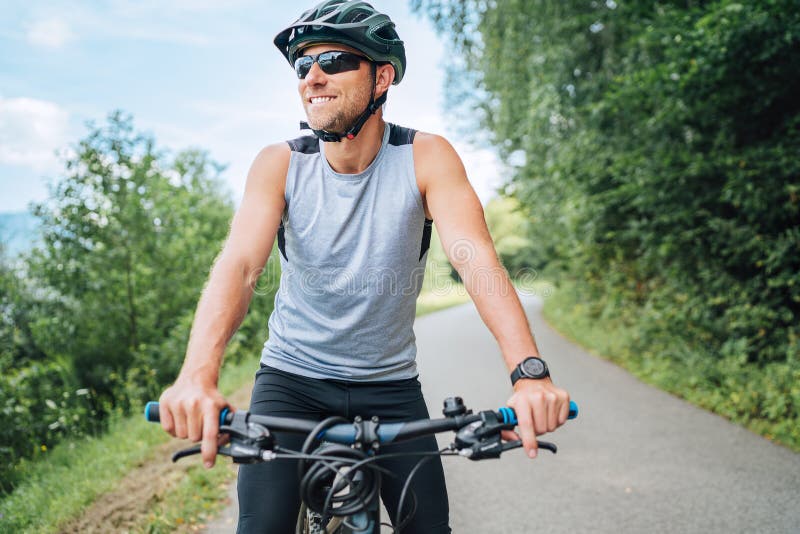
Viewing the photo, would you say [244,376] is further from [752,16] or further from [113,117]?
[752,16]

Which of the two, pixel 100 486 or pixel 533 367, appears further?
pixel 100 486

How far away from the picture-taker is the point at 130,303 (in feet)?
31.8

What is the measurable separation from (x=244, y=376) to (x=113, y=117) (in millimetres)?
4304

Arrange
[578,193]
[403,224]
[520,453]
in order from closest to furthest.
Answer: [403,224] < [520,453] < [578,193]

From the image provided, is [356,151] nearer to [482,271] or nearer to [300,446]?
[482,271]

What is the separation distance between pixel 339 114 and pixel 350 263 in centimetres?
54

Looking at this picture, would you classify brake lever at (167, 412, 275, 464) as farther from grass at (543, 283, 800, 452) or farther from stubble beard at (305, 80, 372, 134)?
grass at (543, 283, 800, 452)

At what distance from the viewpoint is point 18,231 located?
9.27 metres

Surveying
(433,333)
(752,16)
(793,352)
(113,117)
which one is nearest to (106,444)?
(113,117)

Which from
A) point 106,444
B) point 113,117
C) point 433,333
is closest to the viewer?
point 106,444

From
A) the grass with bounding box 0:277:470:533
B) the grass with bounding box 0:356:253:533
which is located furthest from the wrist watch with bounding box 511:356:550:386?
the grass with bounding box 0:356:253:533

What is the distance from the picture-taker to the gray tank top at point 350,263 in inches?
83.6

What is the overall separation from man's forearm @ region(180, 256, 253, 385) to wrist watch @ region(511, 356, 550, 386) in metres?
0.82

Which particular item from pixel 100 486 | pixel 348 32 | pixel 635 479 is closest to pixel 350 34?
pixel 348 32
